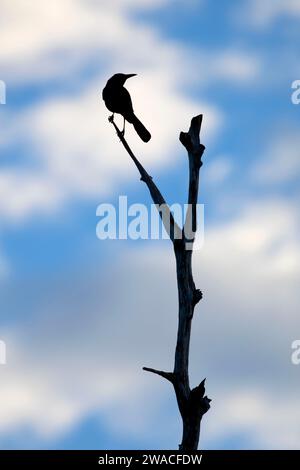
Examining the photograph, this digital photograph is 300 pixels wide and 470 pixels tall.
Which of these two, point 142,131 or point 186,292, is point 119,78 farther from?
point 186,292

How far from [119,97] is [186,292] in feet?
20.3

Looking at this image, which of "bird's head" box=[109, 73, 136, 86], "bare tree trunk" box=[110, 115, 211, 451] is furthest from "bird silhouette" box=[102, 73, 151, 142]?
"bare tree trunk" box=[110, 115, 211, 451]

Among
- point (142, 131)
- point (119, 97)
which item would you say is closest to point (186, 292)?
point (142, 131)

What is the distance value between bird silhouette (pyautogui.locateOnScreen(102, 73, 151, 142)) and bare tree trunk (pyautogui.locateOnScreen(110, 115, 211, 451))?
3074 mm

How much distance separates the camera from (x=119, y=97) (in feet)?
70.7

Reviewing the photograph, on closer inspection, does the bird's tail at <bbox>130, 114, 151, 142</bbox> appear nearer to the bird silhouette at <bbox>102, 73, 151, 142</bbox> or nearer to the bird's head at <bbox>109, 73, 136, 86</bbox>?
the bird silhouette at <bbox>102, 73, 151, 142</bbox>

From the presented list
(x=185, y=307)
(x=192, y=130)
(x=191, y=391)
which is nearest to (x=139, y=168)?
(x=192, y=130)

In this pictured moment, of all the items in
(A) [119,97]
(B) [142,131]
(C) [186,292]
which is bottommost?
(C) [186,292]

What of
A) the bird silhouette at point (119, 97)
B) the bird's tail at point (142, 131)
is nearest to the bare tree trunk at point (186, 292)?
the bird's tail at point (142, 131)

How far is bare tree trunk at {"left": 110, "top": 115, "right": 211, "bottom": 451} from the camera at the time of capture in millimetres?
16328

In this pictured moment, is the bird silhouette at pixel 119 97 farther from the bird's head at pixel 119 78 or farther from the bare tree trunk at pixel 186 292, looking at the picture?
the bare tree trunk at pixel 186 292

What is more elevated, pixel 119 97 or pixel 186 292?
→ pixel 119 97

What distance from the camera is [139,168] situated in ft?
58.5

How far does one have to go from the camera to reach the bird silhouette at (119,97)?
21234 millimetres
